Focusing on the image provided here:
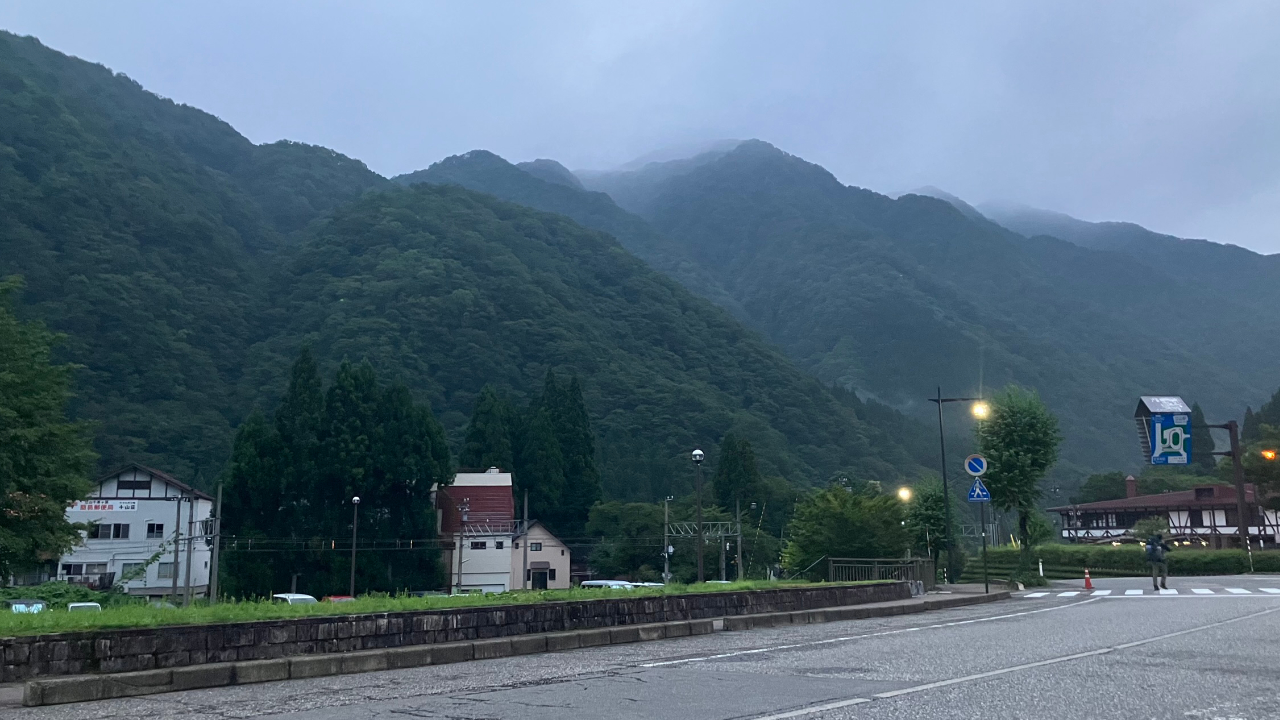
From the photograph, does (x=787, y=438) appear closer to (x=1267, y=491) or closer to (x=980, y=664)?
(x=1267, y=491)

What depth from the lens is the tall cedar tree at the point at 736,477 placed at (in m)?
91.5

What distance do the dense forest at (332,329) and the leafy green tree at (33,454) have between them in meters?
77.8

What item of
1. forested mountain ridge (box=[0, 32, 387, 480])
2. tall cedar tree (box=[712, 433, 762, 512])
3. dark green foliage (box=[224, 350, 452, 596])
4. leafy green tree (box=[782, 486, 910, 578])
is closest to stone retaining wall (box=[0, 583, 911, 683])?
leafy green tree (box=[782, 486, 910, 578])

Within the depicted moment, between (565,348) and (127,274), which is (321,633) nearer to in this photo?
(565,348)

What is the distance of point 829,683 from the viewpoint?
368 inches

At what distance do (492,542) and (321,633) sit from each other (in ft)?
216

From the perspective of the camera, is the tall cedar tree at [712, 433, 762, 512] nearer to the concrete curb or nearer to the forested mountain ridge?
the forested mountain ridge

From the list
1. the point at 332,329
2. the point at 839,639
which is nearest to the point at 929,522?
Result: the point at 839,639

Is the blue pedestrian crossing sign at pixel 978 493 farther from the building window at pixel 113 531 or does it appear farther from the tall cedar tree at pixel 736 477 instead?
the building window at pixel 113 531

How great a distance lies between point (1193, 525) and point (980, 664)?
315 feet

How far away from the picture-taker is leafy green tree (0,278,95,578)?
2895 cm

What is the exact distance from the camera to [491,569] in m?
75.9

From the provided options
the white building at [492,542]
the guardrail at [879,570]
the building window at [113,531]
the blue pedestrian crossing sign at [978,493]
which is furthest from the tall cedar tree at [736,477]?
the blue pedestrian crossing sign at [978,493]

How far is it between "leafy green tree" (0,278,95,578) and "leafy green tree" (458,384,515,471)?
56412mm
